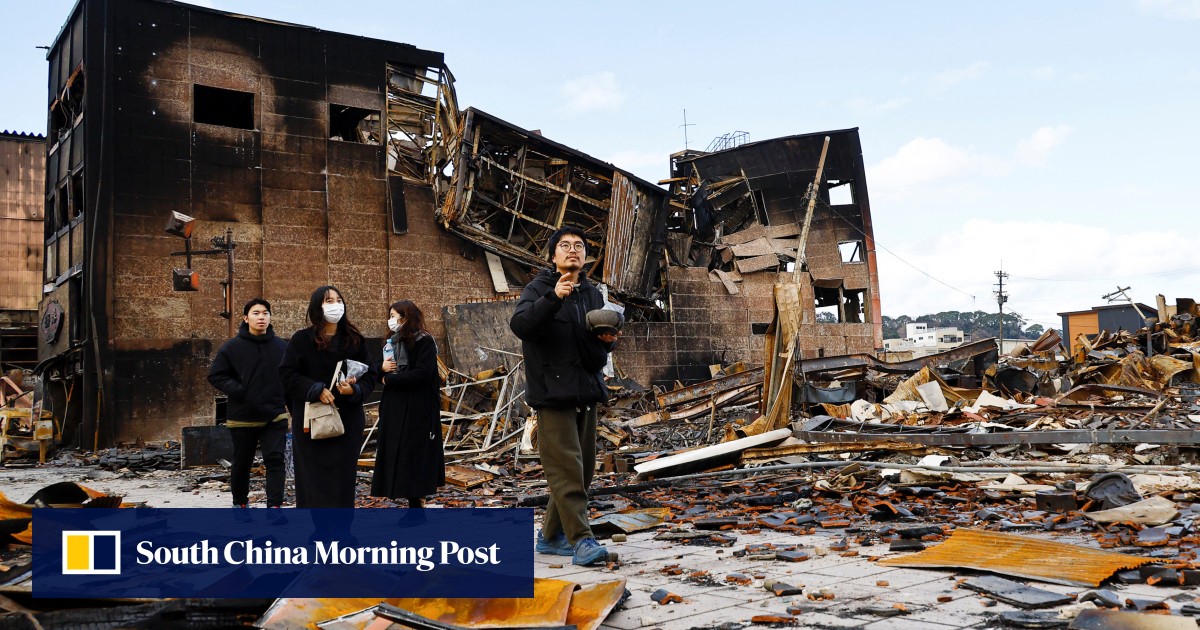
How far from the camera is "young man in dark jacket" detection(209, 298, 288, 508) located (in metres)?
6.97

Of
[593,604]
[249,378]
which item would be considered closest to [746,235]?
[249,378]

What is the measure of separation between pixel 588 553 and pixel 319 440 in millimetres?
1899

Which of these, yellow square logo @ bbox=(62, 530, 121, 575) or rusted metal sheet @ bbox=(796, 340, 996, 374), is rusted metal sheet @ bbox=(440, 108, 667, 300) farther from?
yellow square logo @ bbox=(62, 530, 121, 575)

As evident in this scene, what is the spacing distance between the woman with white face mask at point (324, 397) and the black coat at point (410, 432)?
506 mm

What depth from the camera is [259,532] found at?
20.3 feet

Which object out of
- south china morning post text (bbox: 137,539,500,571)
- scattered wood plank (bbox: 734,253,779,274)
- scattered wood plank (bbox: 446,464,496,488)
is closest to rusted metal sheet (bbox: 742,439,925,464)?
scattered wood plank (bbox: 446,464,496,488)

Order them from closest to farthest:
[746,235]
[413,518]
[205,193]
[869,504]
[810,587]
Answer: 1. [810,587]
2. [413,518]
3. [869,504]
4. [205,193]
5. [746,235]

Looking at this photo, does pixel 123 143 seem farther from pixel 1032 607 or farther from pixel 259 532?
pixel 1032 607

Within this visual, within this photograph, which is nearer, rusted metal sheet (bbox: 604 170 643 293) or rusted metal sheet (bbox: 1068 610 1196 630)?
rusted metal sheet (bbox: 1068 610 1196 630)

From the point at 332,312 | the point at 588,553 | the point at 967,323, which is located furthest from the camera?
the point at 967,323

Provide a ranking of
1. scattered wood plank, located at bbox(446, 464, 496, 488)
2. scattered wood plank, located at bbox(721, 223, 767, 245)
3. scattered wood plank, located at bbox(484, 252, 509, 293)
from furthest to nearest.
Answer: scattered wood plank, located at bbox(721, 223, 767, 245), scattered wood plank, located at bbox(484, 252, 509, 293), scattered wood plank, located at bbox(446, 464, 496, 488)

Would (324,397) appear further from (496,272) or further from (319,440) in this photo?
(496,272)

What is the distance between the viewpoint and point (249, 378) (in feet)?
23.2

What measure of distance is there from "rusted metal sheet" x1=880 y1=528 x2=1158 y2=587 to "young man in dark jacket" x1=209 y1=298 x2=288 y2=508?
177 inches
